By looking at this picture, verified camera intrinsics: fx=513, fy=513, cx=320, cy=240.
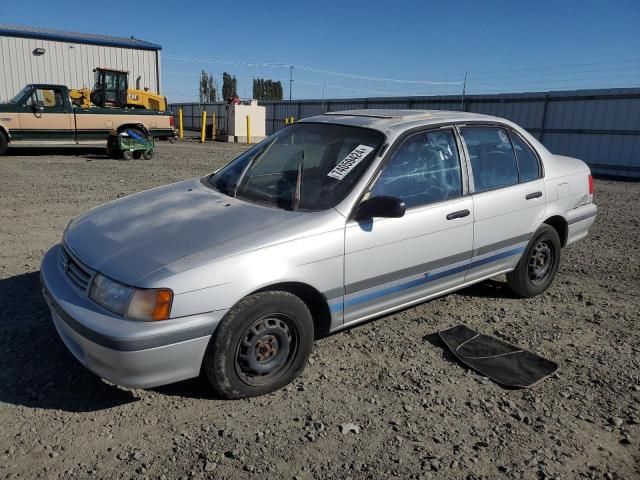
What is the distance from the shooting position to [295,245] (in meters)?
2.95

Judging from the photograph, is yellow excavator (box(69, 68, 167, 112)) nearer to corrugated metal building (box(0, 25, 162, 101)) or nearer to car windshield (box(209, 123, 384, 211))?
corrugated metal building (box(0, 25, 162, 101))

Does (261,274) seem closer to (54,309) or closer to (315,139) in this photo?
(54,309)

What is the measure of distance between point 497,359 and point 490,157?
64.0 inches

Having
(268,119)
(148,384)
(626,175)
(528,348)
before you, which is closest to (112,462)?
(148,384)

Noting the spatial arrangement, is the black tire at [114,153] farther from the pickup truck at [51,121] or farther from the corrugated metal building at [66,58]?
the corrugated metal building at [66,58]

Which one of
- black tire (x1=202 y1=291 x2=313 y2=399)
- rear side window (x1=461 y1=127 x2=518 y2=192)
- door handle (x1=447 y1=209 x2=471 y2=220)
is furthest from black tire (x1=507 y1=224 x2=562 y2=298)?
black tire (x1=202 y1=291 x2=313 y2=399)

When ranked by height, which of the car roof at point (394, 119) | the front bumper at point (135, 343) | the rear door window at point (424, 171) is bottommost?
the front bumper at point (135, 343)

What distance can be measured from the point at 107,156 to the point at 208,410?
47.7 ft

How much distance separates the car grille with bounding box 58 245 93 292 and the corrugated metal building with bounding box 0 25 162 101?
26.0m

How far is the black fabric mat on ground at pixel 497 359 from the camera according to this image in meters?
3.34

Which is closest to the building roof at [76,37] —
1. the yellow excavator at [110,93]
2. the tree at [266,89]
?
the yellow excavator at [110,93]

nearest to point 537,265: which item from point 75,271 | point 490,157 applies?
point 490,157

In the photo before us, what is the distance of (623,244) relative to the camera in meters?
6.65

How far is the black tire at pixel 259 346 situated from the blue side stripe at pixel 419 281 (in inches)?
11.9
